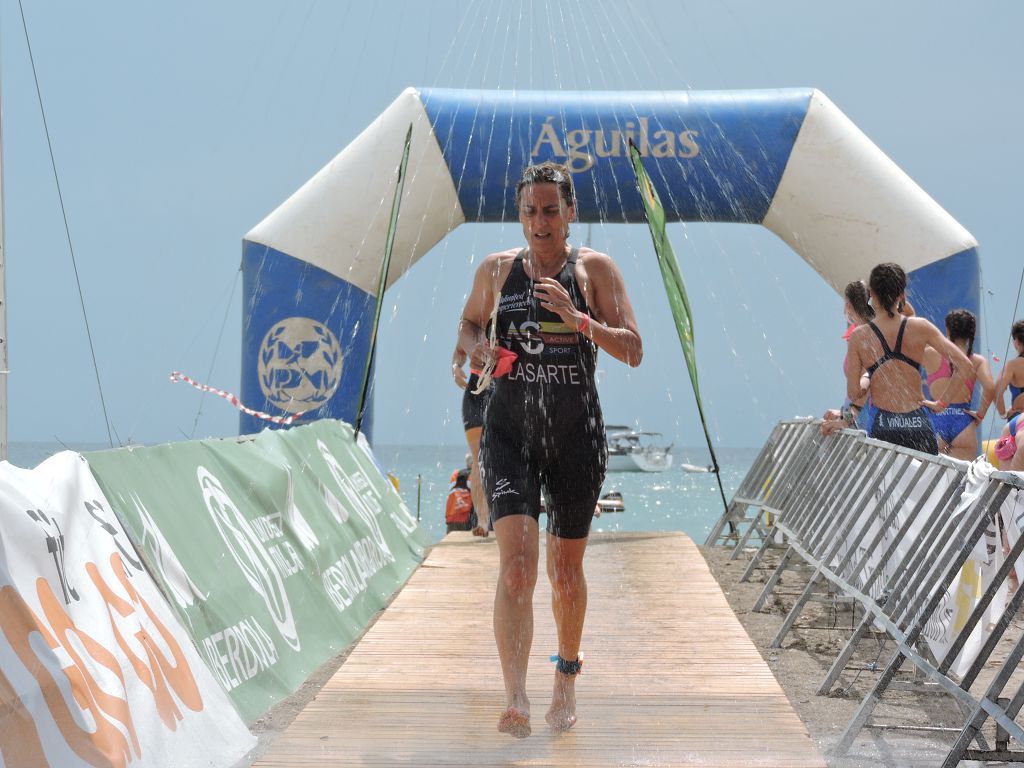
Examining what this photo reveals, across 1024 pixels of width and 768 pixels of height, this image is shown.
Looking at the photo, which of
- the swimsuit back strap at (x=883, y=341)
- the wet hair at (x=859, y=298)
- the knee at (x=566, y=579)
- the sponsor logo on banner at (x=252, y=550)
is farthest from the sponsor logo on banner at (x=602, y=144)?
the knee at (x=566, y=579)

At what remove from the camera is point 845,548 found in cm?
640

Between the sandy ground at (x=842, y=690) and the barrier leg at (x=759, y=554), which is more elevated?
the sandy ground at (x=842, y=690)

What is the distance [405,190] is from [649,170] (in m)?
2.33

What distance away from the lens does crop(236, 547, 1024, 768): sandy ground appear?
162 inches

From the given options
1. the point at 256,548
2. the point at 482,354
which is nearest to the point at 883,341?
the point at 482,354

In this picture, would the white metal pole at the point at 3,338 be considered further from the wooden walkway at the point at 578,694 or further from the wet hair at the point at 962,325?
the wet hair at the point at 962,325

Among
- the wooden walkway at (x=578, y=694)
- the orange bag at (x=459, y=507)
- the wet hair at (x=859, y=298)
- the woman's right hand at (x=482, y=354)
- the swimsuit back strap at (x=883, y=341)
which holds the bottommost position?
the orange bag at (x=459, y=507)

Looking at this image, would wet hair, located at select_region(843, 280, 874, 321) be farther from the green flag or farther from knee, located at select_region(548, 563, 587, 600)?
knee, located at select_region(548, 563, 587, 600)

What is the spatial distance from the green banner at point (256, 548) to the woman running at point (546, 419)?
4.14 ft

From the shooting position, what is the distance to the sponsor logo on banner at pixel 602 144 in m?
10.9

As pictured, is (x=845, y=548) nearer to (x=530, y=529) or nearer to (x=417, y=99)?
(x=530, y=529)

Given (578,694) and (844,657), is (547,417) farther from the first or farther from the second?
(844,657)

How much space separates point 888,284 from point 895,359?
0.44 meters

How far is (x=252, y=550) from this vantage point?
525 centimetres
